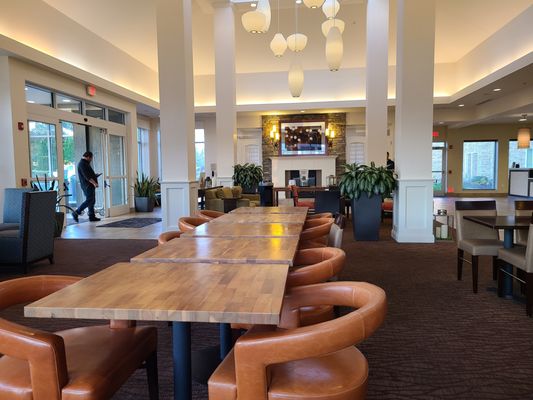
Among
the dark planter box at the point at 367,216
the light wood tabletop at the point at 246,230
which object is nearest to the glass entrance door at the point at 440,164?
the dark planter box at the point at 367,216

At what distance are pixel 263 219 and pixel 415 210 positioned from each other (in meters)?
3.52

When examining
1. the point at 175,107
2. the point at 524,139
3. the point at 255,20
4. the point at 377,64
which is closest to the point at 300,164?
the point at 377,64

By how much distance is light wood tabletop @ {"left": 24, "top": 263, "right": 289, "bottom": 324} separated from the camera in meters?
1.22

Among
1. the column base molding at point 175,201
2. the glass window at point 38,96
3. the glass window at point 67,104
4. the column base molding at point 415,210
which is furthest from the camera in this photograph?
the glass window at point 67,104

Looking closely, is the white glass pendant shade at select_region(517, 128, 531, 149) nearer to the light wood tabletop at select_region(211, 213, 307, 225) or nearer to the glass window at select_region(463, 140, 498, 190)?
the glass window at select_region(463, 140, 498, 190)

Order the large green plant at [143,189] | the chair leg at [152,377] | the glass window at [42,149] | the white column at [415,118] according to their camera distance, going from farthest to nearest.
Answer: the large green plant at [143,189], the glass window at [42,149], the white column at [415,118], the chair leg at [152,377]

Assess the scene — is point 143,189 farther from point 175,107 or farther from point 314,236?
point 314,236

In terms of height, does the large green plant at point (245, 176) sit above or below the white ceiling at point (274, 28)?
below

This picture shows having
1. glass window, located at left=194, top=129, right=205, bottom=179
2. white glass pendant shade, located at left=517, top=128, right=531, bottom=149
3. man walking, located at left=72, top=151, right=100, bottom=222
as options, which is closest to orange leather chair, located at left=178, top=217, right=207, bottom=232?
man walking, located at left=72, top=151, right=100, bottom=222

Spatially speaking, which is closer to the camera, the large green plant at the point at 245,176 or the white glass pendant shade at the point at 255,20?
the white glass pendant shade at the point at 255,20

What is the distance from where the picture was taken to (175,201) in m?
6.52

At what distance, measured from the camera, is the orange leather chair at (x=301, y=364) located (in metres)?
1.18

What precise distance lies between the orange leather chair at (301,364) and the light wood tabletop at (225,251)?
0.58m

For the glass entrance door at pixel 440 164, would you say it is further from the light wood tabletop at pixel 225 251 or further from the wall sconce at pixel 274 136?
the light wood tabletop at pixel 225 251
